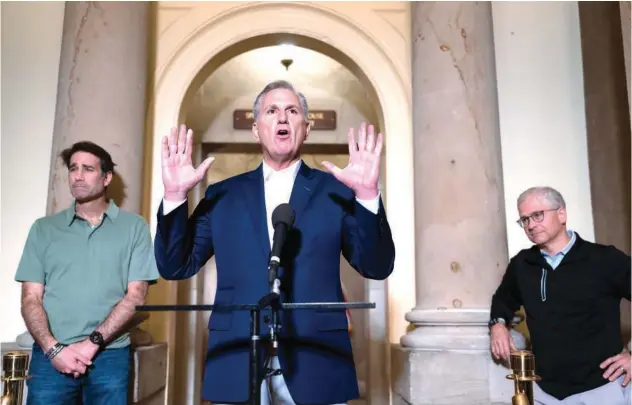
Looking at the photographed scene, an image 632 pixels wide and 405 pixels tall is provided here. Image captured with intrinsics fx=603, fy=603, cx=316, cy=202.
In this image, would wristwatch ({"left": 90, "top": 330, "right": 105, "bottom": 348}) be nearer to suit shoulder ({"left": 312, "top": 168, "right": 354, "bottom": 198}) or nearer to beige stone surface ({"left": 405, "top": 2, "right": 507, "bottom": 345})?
suit shoulder ({"left": 312, "top": 168, "right": 354, "bottom": 198})

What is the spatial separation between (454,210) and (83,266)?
201 cm

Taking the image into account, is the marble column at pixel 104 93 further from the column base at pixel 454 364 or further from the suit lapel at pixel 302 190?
the suit lapel at pixel 302 190

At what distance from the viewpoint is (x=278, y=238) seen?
4.40 feet

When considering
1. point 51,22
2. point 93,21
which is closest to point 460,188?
point 93,21

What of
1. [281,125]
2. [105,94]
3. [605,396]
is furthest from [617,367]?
[105,94]

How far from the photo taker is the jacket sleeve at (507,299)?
120 inches

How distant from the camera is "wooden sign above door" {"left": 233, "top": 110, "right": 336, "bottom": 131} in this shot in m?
6.77

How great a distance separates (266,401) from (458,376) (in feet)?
6.16

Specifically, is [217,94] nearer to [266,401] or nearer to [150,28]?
[150,28]

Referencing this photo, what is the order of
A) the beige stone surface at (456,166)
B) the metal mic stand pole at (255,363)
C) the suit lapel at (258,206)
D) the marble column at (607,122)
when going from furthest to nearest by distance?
the marble column at (607,122)
the beige stone surface at (456,166)
the suit lapel at (258,206)
the metal mic stand pole at (255,363)

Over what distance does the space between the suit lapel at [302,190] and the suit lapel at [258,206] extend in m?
0.09

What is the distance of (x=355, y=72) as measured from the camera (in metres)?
4.54

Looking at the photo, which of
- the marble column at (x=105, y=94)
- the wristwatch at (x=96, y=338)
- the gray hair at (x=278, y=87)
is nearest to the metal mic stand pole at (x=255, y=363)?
the gray hair at (x=278, y=87)

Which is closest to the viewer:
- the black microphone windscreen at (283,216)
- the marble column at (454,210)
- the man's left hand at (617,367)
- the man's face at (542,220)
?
the black microphone windscreen at (283,216)
